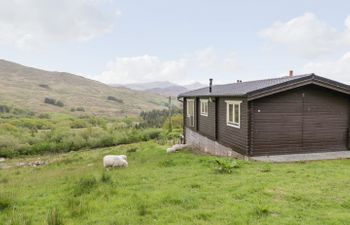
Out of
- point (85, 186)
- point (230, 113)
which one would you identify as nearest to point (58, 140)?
point (230, 113)

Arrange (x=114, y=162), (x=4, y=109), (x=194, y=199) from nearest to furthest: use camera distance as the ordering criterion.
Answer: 1. (x=194, y=199)
2. (x=114, y=162)
3. (x=4, y=109)

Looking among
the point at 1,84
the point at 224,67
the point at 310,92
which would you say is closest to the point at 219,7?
the point at 310,92

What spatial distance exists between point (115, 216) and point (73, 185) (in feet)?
9.78

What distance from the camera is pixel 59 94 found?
9431 cm

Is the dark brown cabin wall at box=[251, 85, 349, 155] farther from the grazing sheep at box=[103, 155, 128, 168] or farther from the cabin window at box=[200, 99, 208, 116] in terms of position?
the cabin window at box=[200, 99, 208, 116]

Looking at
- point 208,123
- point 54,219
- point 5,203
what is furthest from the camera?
point 208,123

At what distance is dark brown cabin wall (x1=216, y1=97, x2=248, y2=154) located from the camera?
1165cm

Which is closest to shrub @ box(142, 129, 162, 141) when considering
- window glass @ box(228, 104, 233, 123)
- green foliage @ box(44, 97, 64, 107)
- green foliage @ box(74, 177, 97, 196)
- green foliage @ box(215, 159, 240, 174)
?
window glass @ box(228, 104, 233, 123)

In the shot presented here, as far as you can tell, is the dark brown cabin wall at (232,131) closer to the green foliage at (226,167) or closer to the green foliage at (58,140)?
the green foliage at (226,167)

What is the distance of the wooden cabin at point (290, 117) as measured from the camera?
450 inches

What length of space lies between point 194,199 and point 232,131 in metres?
6.74

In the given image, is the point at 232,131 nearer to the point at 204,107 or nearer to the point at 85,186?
the point at 204,107

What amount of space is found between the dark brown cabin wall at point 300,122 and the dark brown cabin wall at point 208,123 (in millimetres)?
3937

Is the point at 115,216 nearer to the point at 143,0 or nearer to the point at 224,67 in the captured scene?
the point at 143,0
